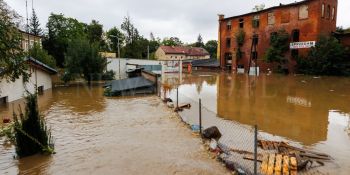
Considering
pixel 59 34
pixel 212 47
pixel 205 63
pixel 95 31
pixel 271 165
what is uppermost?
pixel 95 31

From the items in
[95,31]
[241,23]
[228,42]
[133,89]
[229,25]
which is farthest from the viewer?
[95,31]

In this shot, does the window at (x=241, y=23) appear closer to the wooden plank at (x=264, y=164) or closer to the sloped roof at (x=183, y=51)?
the sloped roof at (x=183, y=51)

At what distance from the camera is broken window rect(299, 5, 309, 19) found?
125 ft

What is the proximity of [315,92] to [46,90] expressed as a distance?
82.9 feet

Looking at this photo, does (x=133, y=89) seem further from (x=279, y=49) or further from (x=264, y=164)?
(x=279, y=49)

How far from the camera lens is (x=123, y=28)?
250 feet

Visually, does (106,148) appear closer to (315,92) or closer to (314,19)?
(315,92)

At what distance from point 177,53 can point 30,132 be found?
77374mm

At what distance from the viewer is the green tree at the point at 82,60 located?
31.4m

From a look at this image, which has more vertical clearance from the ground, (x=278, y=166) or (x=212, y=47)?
(x=212, y=47)

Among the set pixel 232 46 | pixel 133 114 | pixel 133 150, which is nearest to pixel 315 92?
pixel 133 114


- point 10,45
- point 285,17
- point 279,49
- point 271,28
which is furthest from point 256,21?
point 10,45

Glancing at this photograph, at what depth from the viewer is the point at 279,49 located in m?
40.9

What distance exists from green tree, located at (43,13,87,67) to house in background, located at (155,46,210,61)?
27462 millimetres
